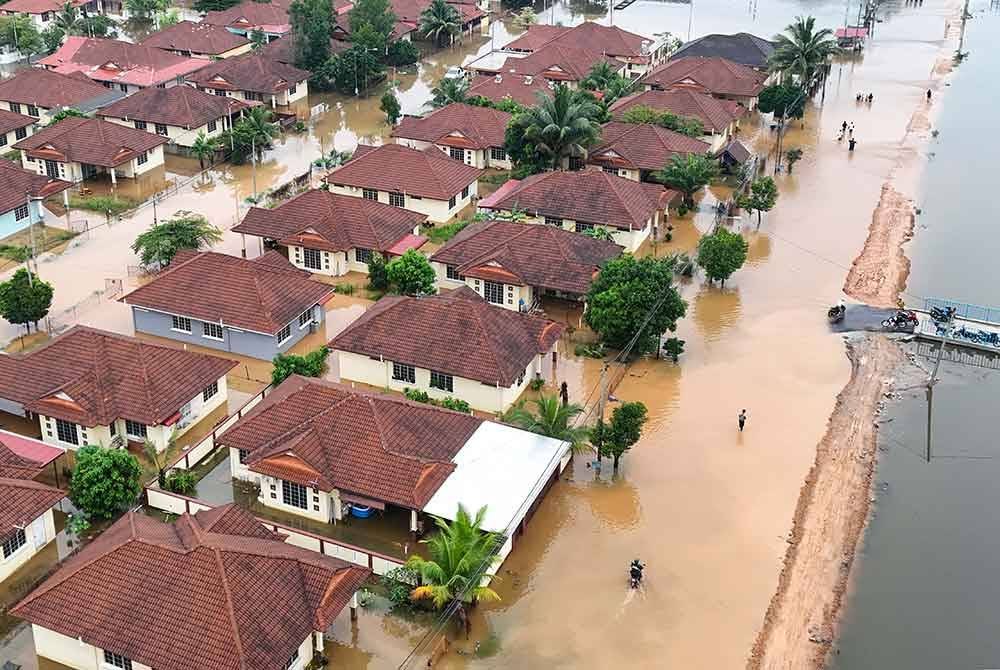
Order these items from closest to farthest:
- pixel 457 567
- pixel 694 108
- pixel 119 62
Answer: pixel 457 567, pixel 694 108, pixel 119 62

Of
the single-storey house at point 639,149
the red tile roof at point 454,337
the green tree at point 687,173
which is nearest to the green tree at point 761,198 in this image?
the green tree at point 687,173

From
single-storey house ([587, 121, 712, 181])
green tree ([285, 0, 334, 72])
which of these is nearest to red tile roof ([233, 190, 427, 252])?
single-storey house ([587, 121, 712, 181])

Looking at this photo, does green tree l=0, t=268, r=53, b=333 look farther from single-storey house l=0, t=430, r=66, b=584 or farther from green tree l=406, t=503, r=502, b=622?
green tree l=406, t=503, r=502, b=622

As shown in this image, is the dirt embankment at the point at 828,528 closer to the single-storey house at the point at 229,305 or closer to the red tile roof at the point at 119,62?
the single-storey house at the point at 229,305

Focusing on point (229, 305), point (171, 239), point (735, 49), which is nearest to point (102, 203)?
point (171, 239)

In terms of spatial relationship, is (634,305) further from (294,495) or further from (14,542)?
(14,542)
